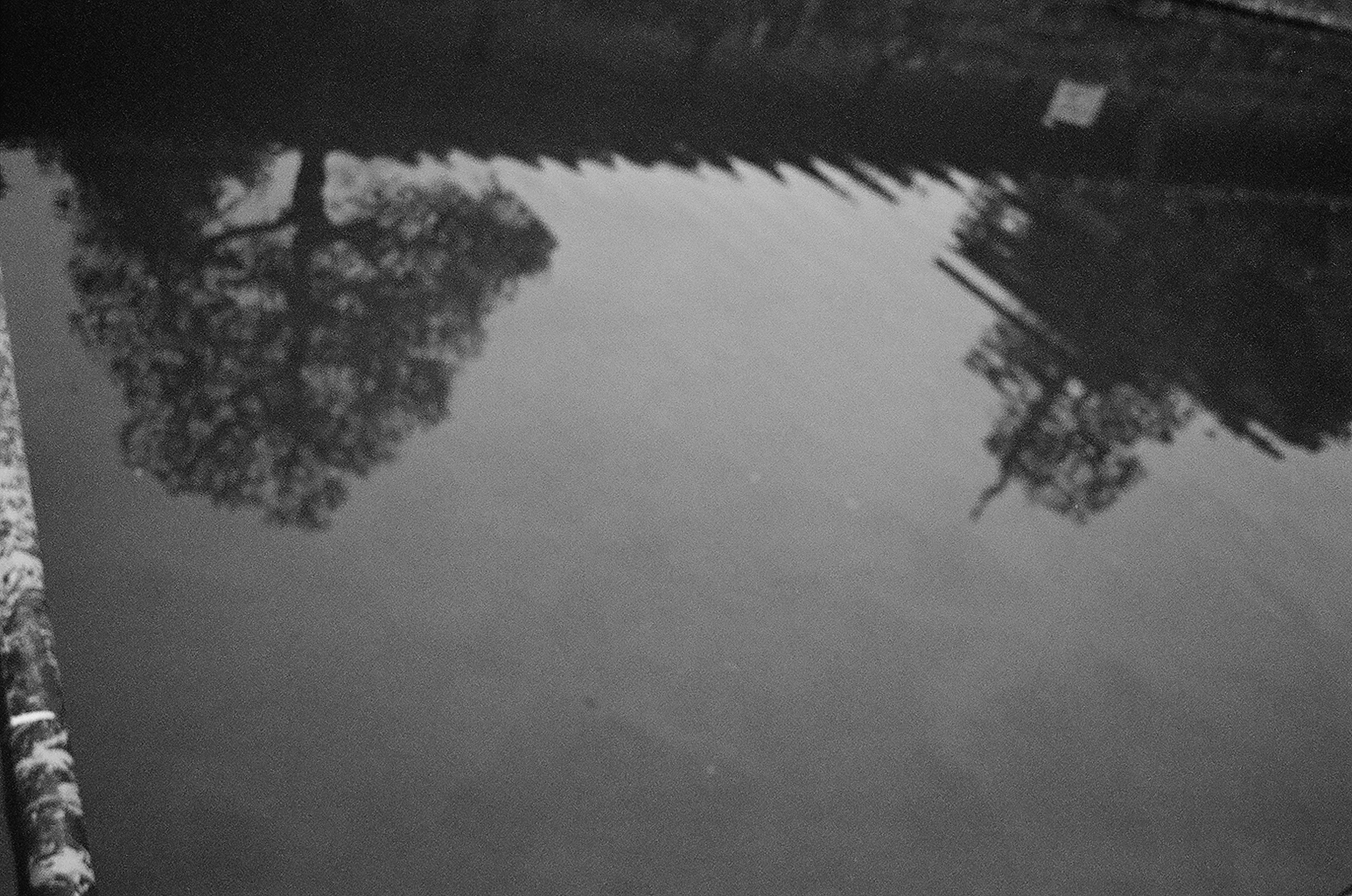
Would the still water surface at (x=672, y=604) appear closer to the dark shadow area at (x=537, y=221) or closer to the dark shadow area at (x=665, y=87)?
the dark shadow area at (x=537, y=221)

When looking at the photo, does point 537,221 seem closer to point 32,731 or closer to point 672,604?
point 672,604

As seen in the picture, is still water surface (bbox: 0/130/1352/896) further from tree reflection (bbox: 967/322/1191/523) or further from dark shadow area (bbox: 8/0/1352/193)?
dark shadow area (bbox: 8/0/1352/193)

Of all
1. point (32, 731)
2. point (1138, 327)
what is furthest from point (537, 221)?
Answer: point (1138, 327)

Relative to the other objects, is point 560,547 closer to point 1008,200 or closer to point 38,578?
point 38,578

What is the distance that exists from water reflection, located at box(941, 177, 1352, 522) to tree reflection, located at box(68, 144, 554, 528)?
10.2 feet

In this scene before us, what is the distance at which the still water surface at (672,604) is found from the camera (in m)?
3.27

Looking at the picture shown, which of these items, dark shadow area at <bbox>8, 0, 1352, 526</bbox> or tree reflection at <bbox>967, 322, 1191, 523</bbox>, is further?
tree reflection at <bbox>967, 322, 1191, 523</bbox>

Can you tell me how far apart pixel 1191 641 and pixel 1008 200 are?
5.02 meters

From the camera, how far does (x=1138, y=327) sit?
7.40m

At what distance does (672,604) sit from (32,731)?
2293mm

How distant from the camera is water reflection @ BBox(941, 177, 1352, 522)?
5.98 metres

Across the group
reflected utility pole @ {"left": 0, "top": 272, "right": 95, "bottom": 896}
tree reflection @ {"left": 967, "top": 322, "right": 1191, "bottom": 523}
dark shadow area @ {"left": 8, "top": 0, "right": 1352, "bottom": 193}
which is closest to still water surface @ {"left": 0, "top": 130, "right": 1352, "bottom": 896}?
tree reflection @ {"left": 967, "top": 322, "right": 1191, "bottom": 523}

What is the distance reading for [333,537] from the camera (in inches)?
156

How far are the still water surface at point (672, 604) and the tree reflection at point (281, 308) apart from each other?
0.13ft
